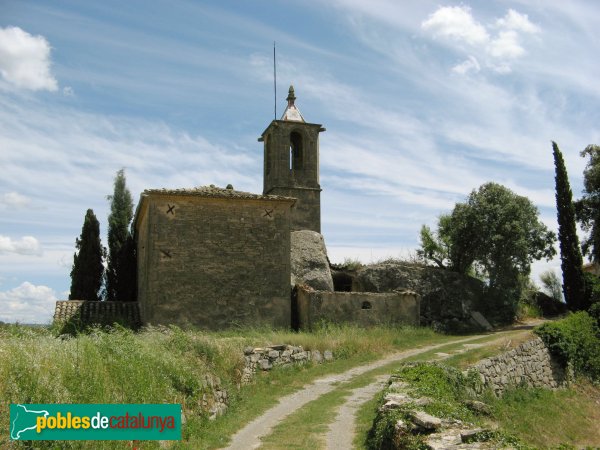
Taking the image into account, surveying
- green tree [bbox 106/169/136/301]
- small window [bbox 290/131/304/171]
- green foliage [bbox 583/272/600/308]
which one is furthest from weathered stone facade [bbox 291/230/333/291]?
green foliage [bbox 583/272/600/308]

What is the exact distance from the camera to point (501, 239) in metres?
28.9

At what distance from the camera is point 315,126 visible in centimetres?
3066

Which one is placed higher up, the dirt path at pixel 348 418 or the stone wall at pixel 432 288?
the stone wall at pixel 432 288

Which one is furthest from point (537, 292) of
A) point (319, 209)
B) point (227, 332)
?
point (227, 332)

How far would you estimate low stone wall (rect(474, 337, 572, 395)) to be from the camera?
1716 cm

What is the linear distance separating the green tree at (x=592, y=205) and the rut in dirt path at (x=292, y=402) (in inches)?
586

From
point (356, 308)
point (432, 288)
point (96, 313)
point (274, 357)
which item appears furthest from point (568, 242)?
point (96, 313)

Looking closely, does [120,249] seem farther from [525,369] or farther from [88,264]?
[525,369]

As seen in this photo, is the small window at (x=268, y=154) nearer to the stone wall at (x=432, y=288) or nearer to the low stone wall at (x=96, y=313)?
the stone wall at (x=432, y=288)

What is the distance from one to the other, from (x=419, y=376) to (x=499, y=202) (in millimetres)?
19769

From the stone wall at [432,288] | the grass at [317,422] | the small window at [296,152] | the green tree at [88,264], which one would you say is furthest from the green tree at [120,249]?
the grass at [317,422]

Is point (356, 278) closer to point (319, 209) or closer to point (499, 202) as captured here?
point (319, 209)

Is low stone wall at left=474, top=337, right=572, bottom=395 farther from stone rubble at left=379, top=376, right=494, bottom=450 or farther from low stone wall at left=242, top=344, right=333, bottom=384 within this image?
stone rubble at left=379, top=376, right=494, bottom=450

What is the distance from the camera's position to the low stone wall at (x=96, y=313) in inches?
812
